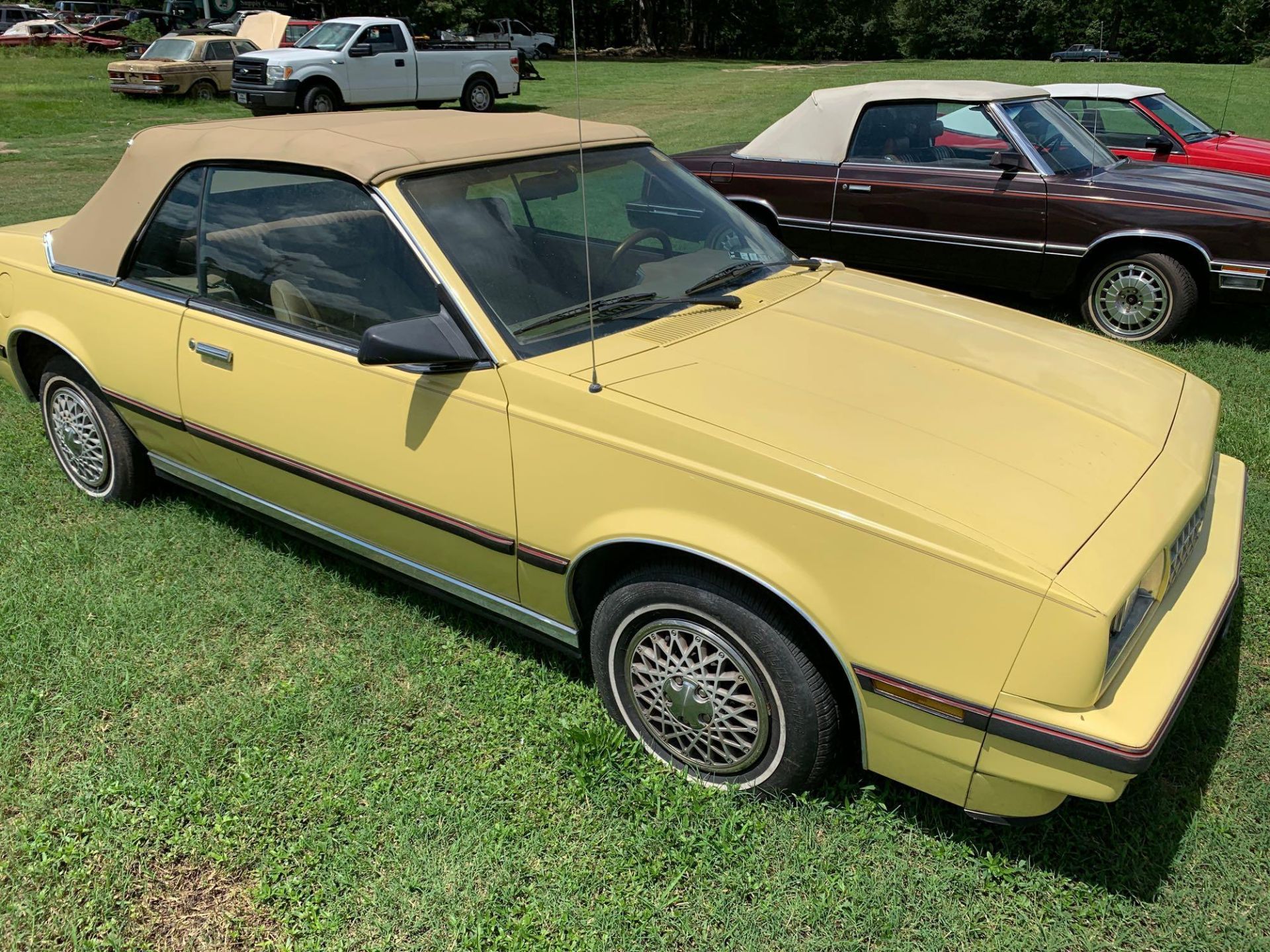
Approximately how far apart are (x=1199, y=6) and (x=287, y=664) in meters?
27.5

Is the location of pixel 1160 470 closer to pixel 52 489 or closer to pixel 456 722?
pixel 456 722

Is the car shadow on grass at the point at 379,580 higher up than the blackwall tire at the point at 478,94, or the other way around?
the blackwall tire at the point at 478,94

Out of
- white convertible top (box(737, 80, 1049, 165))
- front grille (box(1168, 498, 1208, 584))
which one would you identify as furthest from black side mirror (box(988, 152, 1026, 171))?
front grille (box(1168, 498, 1208, 584))

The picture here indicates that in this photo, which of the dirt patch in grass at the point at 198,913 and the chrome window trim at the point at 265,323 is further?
the chrome window trim at the point at 265,323

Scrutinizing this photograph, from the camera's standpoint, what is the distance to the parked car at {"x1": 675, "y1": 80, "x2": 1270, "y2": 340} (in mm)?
6137

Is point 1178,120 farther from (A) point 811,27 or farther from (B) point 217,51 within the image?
(A) point 811,27

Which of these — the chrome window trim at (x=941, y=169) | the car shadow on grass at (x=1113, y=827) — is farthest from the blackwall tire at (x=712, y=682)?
the chrome window trim at (x=941, y=169)

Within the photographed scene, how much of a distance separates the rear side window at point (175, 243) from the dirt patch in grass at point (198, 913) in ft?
6.61

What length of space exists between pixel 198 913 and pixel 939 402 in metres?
2.30

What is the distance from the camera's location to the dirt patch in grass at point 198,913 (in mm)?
2311

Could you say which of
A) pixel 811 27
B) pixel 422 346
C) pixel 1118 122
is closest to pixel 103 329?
pixel 422 346

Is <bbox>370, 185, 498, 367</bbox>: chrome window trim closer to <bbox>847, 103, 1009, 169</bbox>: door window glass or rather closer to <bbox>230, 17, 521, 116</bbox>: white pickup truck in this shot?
<bbox>847, 103, 1009, 169</bbox>: door window glass

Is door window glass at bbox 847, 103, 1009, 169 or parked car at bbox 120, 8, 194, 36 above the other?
parked car at bbox 120, 8, 194, 36

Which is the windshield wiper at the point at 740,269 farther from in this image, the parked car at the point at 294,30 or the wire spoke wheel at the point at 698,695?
the parked car at the point at 294,30
